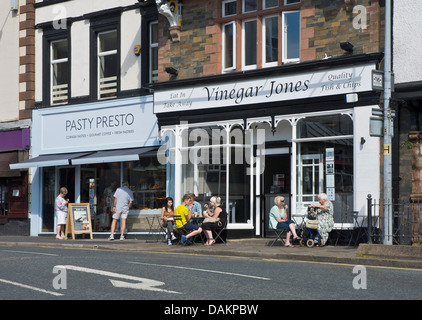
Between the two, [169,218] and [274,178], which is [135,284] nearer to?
[169,218]

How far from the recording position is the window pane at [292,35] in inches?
757

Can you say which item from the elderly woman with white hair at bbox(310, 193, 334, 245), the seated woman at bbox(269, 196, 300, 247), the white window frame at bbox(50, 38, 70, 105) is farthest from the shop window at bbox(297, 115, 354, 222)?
the white window frame at bbox(50, 38, 70, 105)

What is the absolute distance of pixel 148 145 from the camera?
22.4 m

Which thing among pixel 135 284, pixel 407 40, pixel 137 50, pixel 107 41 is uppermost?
pixel 107 41

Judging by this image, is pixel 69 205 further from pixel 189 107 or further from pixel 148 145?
pixel 189 107

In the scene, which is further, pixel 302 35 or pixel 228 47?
pixel 228 47

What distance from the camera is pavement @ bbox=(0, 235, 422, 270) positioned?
13.7 meters

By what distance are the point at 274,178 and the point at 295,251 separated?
4.64 m

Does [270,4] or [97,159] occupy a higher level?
[270,4]

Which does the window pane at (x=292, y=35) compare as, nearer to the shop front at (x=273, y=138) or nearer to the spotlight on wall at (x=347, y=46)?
the shop front at (x=273, y=138)

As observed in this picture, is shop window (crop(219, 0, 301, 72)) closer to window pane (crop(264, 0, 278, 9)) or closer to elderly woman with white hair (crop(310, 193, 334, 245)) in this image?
window pane (crop(264, 0, 278, 9))

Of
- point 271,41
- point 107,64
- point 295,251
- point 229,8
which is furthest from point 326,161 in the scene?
point 107,64

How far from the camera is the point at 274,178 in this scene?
66.0 feet
